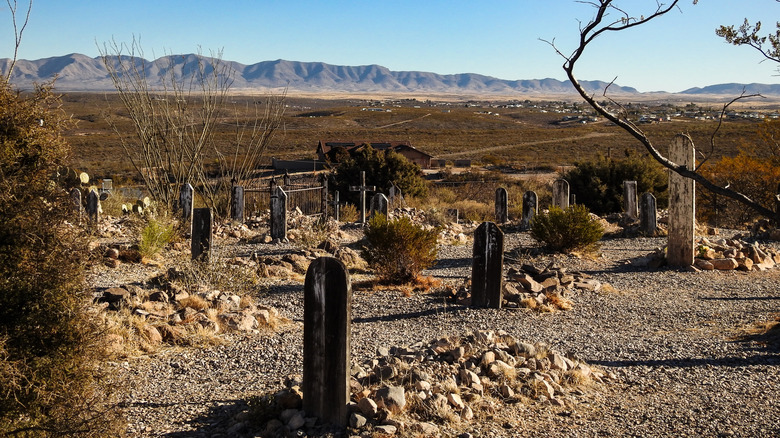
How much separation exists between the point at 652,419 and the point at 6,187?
170 inches

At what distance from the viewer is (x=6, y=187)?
3441 mm

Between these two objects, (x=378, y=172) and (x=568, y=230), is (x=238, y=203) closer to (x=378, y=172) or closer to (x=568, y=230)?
(x=568, y=230)

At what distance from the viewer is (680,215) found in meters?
11.4

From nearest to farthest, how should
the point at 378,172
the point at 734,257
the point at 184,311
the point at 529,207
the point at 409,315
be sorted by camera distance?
the point at 184,311
the point at 409,315
the point at 734,257
the point at 529,207
the point at 378,172

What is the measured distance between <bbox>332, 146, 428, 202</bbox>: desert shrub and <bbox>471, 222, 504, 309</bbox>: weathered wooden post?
51.1ft

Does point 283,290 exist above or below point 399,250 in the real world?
below

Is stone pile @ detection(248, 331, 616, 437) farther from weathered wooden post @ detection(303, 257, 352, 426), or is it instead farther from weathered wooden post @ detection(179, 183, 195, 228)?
weathered wooden post @ detection(179, 183, 195, 228)

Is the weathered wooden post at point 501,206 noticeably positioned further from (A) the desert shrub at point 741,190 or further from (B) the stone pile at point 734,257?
(A) the desert shrub at point 741,190

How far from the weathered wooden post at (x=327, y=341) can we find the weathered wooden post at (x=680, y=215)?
8259 mm

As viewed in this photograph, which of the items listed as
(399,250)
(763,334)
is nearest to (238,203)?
(399,250)

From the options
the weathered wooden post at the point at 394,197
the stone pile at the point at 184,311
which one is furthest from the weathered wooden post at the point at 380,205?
the stone pile at the point at 184,311

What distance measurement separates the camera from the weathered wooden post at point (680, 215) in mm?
11273

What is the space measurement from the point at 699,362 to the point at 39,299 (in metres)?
5.52

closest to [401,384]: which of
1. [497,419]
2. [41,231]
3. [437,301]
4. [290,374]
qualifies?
[497,419]
